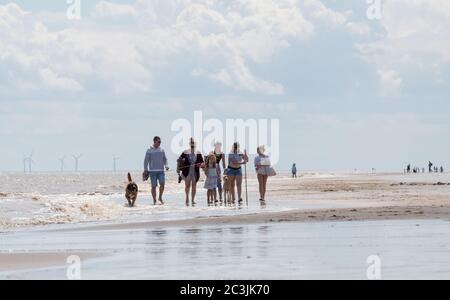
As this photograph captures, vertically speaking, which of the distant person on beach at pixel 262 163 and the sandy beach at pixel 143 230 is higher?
the distant person on beach at pixel 262 163

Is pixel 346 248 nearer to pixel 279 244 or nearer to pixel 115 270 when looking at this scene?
pixel 279 244

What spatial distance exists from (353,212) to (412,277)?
11761mm

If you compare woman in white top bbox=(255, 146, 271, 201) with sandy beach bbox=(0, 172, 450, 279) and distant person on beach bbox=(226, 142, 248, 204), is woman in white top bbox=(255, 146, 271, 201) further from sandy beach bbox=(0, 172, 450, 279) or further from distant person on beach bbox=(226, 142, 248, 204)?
sandy beach bbox=(0, 172, 450, 279)

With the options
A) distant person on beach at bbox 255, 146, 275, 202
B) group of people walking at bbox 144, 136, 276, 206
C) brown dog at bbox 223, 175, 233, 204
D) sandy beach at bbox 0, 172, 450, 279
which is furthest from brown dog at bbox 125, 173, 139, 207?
distant person on beach at bbox 255, 146, 275, 202

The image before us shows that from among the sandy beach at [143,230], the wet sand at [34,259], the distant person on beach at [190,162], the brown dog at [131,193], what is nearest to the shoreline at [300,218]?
the sandy beach at [143,230]

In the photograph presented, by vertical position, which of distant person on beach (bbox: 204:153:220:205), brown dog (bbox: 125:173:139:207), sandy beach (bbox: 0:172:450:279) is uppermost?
distant person on beach (bbox: 204:153:220:205)

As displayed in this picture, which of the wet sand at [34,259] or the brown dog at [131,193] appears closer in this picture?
the wet sand at [34,259]

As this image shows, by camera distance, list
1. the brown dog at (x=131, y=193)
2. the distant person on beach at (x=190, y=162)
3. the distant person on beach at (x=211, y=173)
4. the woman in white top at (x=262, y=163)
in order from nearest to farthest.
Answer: the woman in white top at (x=262, y=163) < the distant person on beach at (x=190, y=162) < the distant person on beach at (x=211, y=173) < the brown dog at (x=131, y=193)

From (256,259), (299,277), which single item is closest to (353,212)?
(256,259)

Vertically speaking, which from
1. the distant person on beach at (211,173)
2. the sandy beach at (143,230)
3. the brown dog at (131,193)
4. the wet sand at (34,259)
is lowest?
the wet sand at (34,259)

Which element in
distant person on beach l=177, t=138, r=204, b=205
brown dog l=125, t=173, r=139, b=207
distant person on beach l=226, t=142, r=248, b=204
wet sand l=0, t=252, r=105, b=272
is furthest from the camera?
brown dog l=125, t=173, r=139, b=207

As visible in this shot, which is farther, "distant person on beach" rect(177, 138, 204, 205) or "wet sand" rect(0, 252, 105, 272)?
"distant person on beach" rect(177, 138, 204, 205)

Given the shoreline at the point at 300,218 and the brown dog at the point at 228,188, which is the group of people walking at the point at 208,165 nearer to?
the brown dog at the point at 228,188

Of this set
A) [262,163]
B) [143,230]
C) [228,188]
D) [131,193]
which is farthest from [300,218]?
[131,193]
